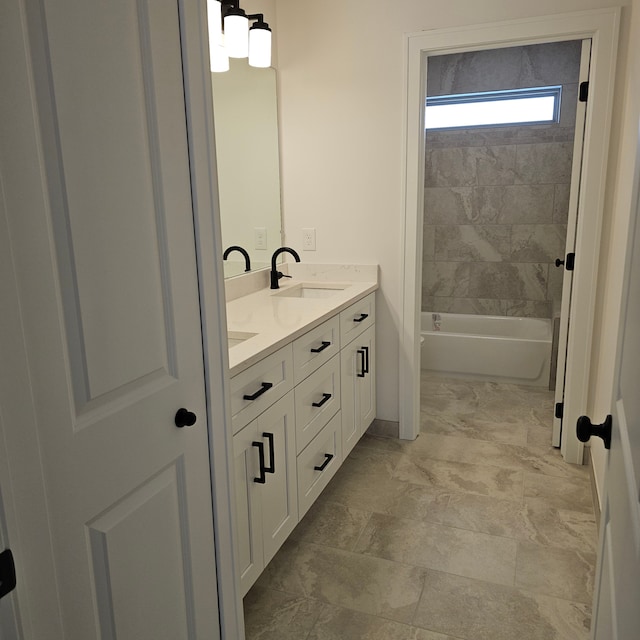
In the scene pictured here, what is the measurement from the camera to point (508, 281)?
4.72 meters

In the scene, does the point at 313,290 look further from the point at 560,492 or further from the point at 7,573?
the point at 7,573

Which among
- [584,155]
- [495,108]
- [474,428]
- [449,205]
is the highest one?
[495,108]

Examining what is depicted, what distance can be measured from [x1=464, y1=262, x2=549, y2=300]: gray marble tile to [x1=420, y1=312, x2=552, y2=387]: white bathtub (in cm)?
20

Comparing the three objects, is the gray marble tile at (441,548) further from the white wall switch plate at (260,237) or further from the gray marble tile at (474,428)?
the white wall switch plate at (260,237)

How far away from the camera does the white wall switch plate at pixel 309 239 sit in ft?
10.3

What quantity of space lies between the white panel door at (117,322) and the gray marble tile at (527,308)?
13.2ft

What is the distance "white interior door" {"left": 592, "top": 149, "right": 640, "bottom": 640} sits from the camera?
784 millimetres

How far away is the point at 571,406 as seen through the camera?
9.37 ft

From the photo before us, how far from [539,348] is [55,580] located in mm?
3842

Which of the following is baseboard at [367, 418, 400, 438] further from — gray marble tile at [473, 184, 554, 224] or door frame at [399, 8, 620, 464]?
gray marble tile at [473, 184, 554, 224]

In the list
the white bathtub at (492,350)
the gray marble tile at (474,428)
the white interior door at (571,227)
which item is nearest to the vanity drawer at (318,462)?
the gray marble tile at (474,428)

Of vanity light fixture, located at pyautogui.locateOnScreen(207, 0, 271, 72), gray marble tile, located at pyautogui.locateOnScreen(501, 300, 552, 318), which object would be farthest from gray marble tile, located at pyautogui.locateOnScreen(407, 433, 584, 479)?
vanity light fixture, located at pyautogui.locateOnScreen(207, 0, 271, 72)

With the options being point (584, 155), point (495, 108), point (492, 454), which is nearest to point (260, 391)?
point (492, 454)

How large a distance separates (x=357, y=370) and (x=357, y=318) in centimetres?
26
